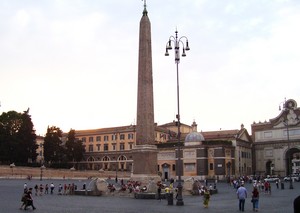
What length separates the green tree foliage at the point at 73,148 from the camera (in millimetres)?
76812

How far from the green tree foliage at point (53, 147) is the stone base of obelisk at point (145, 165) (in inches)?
1778

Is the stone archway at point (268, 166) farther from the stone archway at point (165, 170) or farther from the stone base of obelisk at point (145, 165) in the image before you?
the stone base of obelisk at point (145, 165)

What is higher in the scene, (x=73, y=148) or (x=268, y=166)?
(x=73, y=148)

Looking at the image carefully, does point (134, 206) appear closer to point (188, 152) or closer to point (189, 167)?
point (189, 167)

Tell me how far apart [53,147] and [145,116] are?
153ft

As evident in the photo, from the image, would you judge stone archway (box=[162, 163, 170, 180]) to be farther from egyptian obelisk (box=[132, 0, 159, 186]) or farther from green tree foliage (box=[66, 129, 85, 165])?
egyptian obelisk (box=[132, 0, 159, 186])

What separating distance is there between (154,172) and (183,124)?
216 ft

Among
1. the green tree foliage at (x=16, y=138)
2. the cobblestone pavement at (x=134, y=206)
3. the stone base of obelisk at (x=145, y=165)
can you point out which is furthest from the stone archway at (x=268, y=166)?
the cobblestone pavement at (x=134, y=206)

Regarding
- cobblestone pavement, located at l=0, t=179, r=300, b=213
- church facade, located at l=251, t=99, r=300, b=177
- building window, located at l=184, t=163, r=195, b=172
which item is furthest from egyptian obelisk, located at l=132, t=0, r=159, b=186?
church facade, located at l=251, t=99, r=300, b=177

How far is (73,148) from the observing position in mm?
77688

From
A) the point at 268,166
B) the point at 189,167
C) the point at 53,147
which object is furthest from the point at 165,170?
the point at 53,147

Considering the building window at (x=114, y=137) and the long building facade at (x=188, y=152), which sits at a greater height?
the building window at (x=114, y=137)

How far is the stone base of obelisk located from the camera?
91.6 ft

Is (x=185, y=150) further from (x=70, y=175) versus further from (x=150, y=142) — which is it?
(x=150, y=142)
